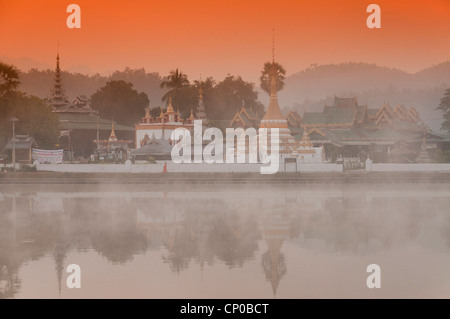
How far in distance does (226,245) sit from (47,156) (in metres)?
29.7

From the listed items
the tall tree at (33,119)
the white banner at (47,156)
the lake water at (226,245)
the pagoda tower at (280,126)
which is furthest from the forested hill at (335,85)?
the lake water at (226,245)

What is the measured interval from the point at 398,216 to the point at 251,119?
3866cm

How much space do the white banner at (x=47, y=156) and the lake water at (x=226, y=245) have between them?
47.9ft

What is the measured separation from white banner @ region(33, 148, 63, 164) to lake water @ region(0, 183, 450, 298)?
47.9 feet

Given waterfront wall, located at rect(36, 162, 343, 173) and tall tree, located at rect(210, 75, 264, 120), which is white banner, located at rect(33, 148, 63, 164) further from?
tall tree, located at rect(210, 75, 264, 120)

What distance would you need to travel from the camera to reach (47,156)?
45094 mm

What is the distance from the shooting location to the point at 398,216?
23.2 m

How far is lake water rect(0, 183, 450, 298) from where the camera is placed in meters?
13.1

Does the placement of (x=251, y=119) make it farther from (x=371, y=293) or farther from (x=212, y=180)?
(x=371, y=293)

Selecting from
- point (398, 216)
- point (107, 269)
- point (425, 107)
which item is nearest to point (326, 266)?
point (107, 269)

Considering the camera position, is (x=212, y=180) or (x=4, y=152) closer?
(x=212, y=180)

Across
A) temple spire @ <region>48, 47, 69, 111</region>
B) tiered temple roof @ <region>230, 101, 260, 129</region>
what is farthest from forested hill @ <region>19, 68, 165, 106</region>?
tiered temple roof @ <region>230, 101, 260, 129</region>

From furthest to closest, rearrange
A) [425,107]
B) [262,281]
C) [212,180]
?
1. [425,107]
2. [212,180]
3. [262,281]

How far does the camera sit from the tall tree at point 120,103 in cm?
7912
